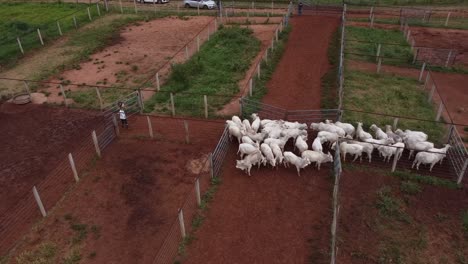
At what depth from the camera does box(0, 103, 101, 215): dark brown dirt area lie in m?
16.2

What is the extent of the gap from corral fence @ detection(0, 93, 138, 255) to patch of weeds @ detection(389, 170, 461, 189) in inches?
519

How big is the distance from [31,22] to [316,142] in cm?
3307

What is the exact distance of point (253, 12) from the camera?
1518 inches

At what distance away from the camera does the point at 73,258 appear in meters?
12.6

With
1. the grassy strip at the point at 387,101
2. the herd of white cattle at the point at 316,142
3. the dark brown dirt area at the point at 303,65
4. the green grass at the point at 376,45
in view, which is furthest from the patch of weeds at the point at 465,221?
the green grass at the point at 376,45

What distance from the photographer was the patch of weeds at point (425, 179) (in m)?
15.3

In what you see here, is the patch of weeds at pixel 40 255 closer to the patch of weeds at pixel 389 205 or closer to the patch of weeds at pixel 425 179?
the patch of weeds at pixel 389 205

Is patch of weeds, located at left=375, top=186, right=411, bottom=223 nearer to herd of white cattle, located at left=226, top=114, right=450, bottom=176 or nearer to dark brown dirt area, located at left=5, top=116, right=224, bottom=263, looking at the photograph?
herd of white cattle, located at left=226, top=114, right=450, bottom=176

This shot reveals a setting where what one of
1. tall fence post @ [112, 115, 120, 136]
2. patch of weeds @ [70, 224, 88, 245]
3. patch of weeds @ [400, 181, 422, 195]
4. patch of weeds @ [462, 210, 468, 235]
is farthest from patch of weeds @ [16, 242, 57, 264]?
patch of weeds @ [462, 210, 468, 235]

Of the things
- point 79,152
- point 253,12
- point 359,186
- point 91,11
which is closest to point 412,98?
point 359,186

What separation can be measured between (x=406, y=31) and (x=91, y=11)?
30708 mm

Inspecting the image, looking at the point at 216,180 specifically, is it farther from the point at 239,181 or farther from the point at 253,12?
the point at 253,12

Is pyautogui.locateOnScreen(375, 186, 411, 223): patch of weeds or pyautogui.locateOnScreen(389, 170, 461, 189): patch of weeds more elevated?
pyautogui.locateOnScreen(389, 170, 461, 189): patch of weeds

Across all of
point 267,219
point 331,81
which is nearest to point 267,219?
point 267,219
